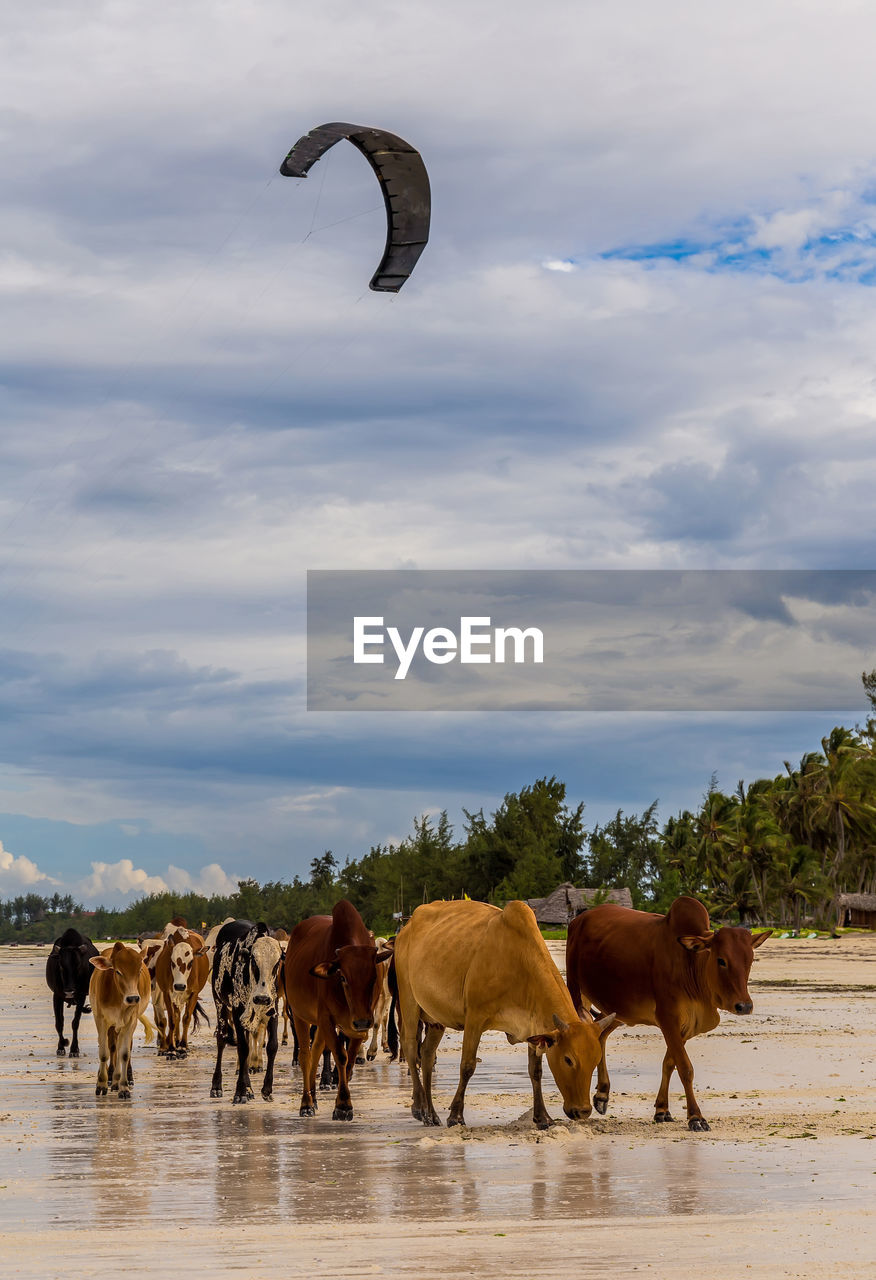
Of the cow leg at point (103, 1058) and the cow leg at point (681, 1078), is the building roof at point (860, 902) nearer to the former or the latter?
the cow leg at point (103, 1058)

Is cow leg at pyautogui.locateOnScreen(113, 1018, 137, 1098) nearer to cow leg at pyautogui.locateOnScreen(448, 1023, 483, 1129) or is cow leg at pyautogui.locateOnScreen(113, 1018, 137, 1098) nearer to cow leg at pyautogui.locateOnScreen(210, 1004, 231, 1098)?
cow leg at pyautogui.locateOnScreen(210, 1004, 231, 1098)

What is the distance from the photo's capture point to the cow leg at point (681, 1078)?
14.9 m

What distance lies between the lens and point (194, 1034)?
29.7 meters

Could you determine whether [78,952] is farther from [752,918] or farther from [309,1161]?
[752,918]

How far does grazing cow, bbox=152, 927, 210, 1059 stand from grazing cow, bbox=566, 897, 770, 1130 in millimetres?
7224

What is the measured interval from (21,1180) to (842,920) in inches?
4047

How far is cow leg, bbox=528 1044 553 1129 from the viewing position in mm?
14477

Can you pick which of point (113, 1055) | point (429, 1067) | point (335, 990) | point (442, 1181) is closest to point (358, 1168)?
point (442, 1181)

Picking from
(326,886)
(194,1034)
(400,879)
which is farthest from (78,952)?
(326,886)

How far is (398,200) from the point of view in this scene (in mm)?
26578

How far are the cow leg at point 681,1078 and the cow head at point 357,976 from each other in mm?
2984

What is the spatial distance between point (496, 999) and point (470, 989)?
0.89 feet

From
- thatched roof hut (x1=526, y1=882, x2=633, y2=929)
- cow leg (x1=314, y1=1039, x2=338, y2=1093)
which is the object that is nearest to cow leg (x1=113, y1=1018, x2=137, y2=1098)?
cow leg (x1=314, y1=1039, x2=338, y2=1093)

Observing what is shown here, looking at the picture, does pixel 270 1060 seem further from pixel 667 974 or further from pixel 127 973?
pixel 667 974
